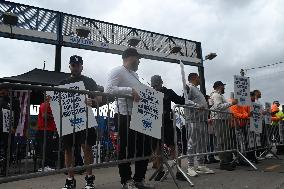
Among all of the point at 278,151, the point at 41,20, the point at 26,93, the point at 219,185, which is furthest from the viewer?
the point at 41,20

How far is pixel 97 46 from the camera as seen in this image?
1634cm

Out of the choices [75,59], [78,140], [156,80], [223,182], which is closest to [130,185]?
[78,140]

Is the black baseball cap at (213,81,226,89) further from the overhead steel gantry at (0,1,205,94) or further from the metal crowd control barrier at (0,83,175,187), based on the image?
the overhead steel gantry at (0,1,205,94)

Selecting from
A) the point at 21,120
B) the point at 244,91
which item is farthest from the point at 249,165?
the point at 21,120

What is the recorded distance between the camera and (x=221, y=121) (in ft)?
23.7

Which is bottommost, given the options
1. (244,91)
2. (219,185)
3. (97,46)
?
(219,185)

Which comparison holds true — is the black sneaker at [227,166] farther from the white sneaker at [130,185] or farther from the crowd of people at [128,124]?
the white sneaker at [130,185]

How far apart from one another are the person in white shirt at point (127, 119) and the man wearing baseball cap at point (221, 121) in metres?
2.66

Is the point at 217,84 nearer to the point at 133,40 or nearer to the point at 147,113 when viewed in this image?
the point at 147,113

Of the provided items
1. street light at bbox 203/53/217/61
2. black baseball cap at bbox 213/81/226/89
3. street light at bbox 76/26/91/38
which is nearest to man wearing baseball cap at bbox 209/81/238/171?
black baseball cap at bbox 213/81/226/89

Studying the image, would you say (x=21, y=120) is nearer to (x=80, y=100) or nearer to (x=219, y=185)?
(x=80, y=100)

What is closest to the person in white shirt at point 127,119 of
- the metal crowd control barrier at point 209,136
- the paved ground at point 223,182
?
the paved ground at point 223,182

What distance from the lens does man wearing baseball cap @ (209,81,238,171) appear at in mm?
7012

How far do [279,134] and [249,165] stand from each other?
3729 mm
